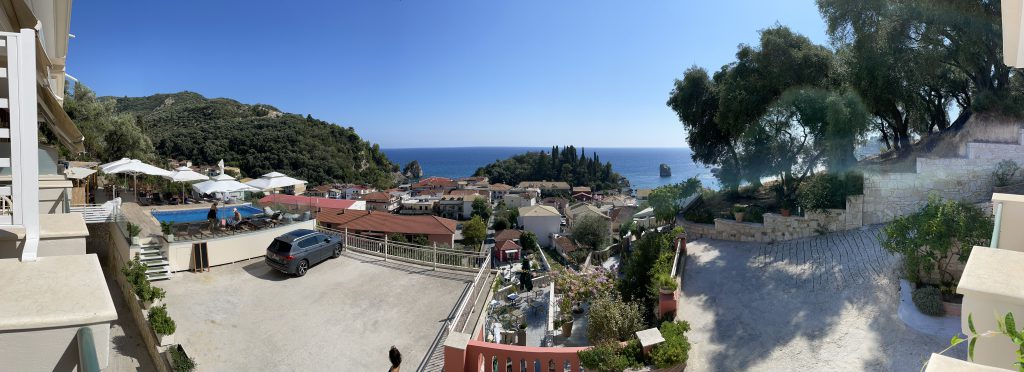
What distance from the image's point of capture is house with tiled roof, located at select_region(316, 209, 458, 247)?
1952 centimetres

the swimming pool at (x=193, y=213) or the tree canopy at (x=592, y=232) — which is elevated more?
the swimming pool at (x=193, y=213)

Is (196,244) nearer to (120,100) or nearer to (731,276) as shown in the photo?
(731,276)

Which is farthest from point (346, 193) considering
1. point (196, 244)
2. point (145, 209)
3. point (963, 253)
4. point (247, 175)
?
point (963, 253)

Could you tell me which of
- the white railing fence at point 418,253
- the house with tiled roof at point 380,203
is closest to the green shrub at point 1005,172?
the white railing fence at point 418,253

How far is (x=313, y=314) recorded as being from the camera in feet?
28.9

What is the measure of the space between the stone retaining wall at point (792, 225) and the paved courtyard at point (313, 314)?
27.1ft

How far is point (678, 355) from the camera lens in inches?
249

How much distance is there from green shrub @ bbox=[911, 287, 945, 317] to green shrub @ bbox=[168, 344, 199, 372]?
37.4 feet

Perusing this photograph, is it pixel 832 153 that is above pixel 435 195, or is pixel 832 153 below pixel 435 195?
above

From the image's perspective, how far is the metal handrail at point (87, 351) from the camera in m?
1.30

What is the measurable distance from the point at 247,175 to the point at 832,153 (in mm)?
71024

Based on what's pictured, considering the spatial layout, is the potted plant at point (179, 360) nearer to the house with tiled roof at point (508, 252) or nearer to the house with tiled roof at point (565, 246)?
the house with tiled roof at point (508, 252)

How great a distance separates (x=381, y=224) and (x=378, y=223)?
0.67 ft

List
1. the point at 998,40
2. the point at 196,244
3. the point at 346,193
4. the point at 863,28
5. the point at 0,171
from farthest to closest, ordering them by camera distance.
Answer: the point at 346,193 < the point at 863,28 < the point at 998,40 < the point at 196,244 < the point at 0,171
